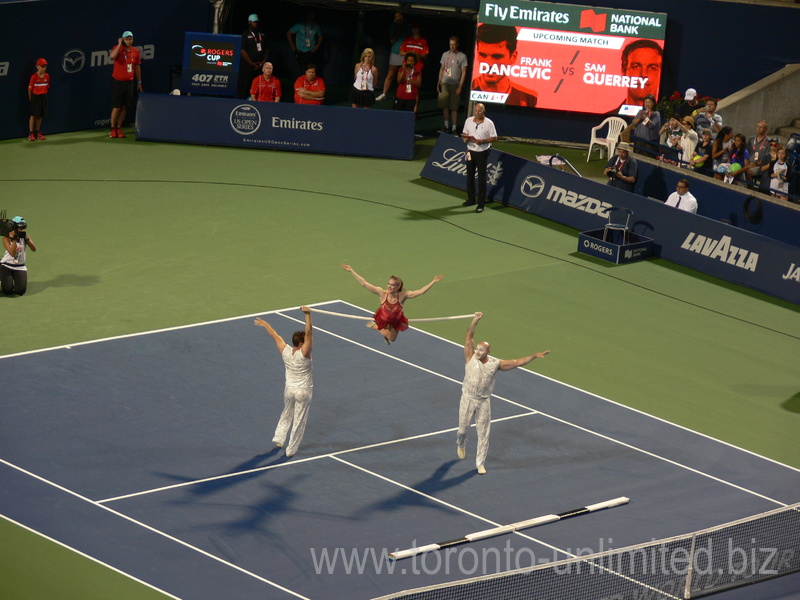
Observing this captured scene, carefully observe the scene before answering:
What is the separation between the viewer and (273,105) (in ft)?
113

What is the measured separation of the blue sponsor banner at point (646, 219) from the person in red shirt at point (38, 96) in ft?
35.8

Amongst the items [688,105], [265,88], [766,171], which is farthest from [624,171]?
[265,88]

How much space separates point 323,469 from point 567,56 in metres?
22.0

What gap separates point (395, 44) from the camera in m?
38.3

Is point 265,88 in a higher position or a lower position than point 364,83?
lower

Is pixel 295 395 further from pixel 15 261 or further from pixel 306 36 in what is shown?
pixel 306 36

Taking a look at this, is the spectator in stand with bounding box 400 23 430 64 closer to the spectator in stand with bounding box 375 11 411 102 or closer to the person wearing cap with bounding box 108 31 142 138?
the spectator in stand with bounding box 375 11 411 102

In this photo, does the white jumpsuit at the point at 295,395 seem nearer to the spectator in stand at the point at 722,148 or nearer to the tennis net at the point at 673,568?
the tennis net at the point at 673,568

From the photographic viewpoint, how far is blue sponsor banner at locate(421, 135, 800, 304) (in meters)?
26.5

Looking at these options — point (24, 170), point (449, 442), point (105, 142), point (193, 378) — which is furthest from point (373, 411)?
point (105, 142)

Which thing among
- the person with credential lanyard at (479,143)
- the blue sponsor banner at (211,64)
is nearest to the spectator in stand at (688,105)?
the person with credential lanyard at (479,143)

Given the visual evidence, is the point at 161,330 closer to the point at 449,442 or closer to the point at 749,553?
the point at 449,442

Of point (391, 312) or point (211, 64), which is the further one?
point (211, 64)

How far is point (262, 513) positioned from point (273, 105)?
1990 centimetres
